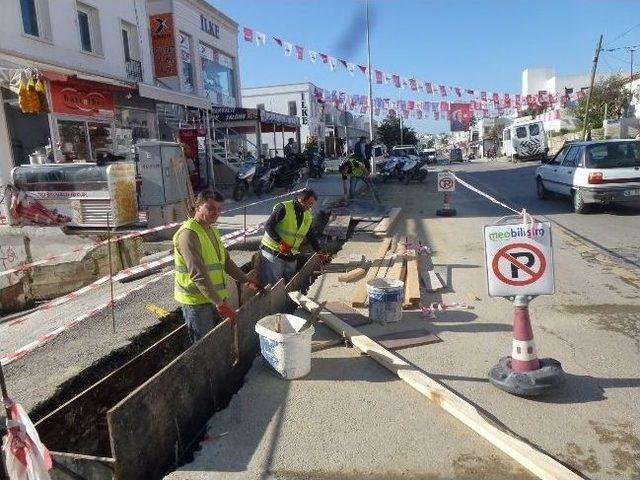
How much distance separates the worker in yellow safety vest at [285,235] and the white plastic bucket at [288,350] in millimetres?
2089

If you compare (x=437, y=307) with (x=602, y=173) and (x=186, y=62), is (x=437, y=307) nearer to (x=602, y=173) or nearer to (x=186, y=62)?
(x=602, y=173)

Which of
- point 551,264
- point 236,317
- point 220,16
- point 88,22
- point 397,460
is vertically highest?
point 220,16

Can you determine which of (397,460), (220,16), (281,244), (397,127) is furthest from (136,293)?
(397,127)

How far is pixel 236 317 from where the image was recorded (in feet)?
15.0

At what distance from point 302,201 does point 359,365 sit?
2.44 metres

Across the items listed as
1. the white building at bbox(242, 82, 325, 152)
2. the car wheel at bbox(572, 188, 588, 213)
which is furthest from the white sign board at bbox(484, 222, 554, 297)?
the white building at bbox(242, 82, 325, 152)

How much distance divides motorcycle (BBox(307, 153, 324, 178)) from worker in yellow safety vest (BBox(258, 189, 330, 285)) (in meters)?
17.2

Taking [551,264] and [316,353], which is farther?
[316,353]

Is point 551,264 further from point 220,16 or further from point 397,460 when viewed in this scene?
point 220,16

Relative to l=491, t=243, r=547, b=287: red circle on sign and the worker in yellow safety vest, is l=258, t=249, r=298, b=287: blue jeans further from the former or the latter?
l=491, t=243, r=547, b=287: red circle on sign

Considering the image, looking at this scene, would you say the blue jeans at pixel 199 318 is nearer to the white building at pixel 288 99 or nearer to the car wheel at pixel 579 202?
the car wheel at pixel 579 202

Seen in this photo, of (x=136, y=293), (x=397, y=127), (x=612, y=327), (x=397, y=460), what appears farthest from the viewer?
(x=397, y=127)

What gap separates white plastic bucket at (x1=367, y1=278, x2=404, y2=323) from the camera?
5.44 m

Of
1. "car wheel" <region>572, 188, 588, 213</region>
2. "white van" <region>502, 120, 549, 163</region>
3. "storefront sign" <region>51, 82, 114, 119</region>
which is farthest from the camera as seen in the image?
"white van" <region>502, 120, 549, 163</region>
